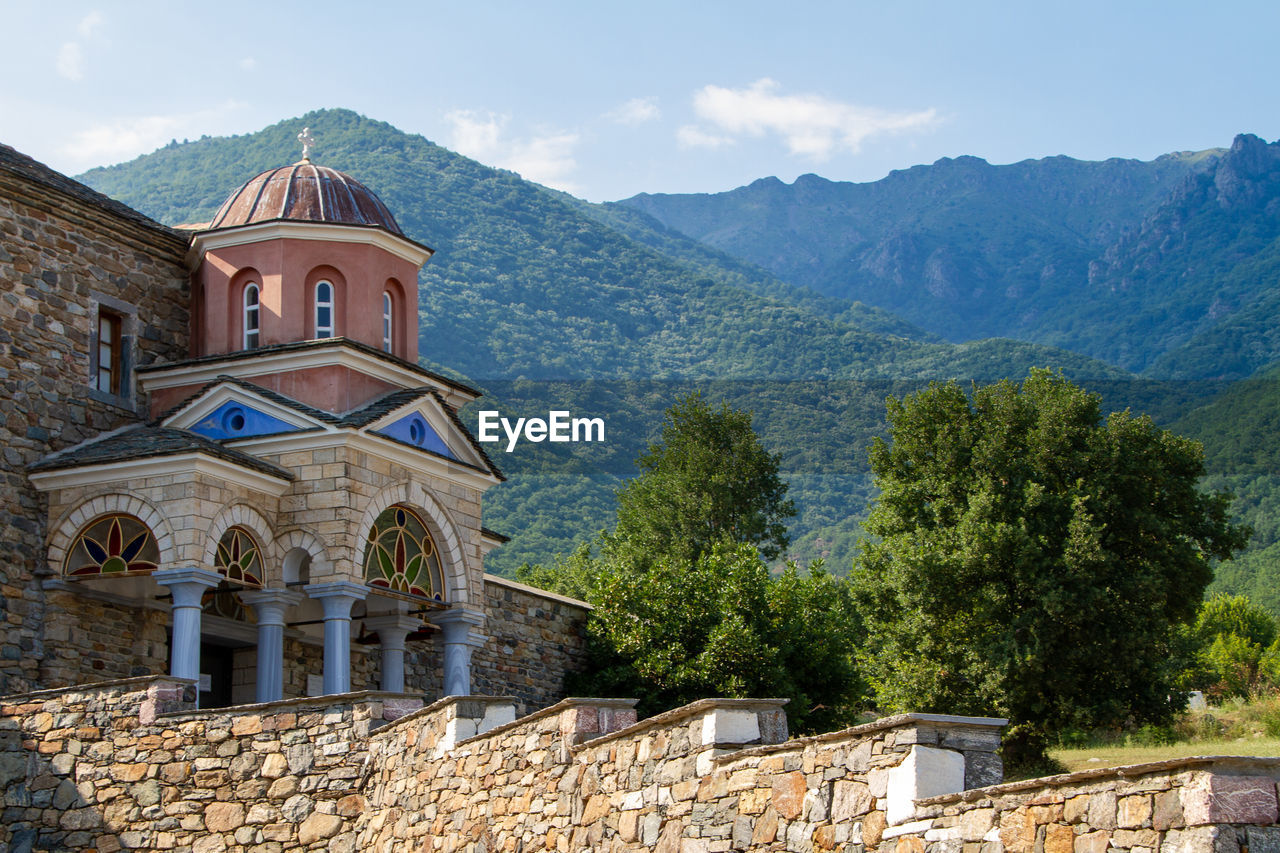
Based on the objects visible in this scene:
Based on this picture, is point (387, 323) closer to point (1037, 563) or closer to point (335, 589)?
point (335, 589)

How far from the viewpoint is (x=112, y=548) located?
65.5 feet

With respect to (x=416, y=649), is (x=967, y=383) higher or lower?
higher

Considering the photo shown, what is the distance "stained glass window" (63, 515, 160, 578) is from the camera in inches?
781

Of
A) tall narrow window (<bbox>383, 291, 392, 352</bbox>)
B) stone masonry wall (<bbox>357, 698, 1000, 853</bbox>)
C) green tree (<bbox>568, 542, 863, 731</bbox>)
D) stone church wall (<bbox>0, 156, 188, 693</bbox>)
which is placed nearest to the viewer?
stone masonry wall (<bbox>357, 698, 1000, 853</bbox>)

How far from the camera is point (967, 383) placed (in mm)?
87250

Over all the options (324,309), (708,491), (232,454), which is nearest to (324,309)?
(324,309)

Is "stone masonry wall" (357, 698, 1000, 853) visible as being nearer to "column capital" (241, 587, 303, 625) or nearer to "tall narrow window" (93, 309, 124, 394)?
"column capital" (241, 587, 303, 625)

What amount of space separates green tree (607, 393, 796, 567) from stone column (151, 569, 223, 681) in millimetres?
20064

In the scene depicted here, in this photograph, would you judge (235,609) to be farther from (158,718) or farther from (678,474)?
(678,474)

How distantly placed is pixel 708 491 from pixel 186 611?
21.5 meters

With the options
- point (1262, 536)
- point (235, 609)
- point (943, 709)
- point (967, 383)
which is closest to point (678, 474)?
point (943, 709)

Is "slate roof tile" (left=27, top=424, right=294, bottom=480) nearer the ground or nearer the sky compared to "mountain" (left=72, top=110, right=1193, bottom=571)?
nearer the ground

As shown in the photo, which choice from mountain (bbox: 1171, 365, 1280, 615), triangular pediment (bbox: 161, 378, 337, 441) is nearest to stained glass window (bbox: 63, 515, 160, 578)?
triangular pediment (bbox: 161, 378, 337, 441)

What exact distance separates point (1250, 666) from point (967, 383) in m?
47.8
